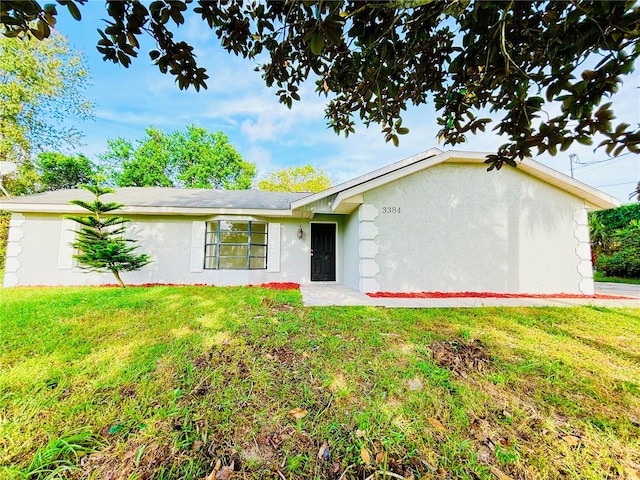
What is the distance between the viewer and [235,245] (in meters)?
Result: 8.76

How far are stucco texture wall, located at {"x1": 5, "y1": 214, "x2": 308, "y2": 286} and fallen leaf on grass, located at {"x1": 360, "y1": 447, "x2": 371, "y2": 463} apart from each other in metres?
7.21

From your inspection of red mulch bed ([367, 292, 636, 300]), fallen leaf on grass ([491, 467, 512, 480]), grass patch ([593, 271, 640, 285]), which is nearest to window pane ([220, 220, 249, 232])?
red mulch bed ([367, 292, 636, 300])

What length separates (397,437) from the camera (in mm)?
1779

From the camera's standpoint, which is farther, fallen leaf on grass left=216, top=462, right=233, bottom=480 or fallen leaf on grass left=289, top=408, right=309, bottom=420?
fallen leaf on grass left=289, top=408, right=309, bottom=420

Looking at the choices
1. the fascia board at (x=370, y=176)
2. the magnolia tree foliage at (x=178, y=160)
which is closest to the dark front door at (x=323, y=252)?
the fascia board at (x=370, y=176)

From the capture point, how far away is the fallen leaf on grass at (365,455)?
160 centimetres

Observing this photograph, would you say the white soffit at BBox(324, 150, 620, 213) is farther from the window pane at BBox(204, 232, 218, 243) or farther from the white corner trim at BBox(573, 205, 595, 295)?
the window pane at BBox(204, 232, 218, 243)

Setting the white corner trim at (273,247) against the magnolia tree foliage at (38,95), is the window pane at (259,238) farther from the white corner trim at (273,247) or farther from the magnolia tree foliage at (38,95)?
the magnolia tree foliage at (38,95)

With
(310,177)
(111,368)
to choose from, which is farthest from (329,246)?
(310,177)

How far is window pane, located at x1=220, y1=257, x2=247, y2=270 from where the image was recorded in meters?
8.71

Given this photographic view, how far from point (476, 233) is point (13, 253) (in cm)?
1415

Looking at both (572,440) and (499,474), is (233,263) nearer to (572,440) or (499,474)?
(499,474)

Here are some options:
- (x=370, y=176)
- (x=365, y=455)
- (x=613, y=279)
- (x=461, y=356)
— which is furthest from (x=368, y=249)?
(x=613, y=279)

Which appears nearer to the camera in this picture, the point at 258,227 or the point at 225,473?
the point at 225,473
